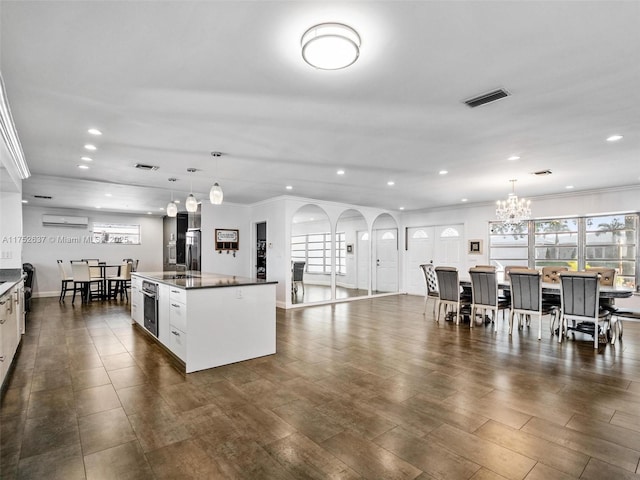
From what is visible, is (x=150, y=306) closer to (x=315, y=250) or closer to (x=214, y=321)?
(x=214, y=321)

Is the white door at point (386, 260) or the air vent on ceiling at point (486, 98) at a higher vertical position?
the air vent on ceiling at point (486, 98)

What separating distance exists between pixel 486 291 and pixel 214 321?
444 cm

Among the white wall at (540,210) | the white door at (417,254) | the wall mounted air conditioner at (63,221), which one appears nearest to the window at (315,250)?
the white door at (417,254)

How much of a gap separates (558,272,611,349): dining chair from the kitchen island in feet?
13.5

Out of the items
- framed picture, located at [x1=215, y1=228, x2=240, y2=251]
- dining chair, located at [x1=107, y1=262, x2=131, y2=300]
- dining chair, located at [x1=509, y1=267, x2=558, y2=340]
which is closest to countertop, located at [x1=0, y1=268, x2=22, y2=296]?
framed picture, located at [x1=215, y1=228, x2=240, y2=251]

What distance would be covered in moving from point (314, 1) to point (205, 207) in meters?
6.86

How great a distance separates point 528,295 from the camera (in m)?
5.17

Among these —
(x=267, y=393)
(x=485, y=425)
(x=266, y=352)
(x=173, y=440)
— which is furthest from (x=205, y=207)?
(x=485, y=425)

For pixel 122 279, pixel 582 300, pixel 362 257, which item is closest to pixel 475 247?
pixel 362 257

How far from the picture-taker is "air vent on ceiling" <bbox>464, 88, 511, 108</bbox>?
105 inches

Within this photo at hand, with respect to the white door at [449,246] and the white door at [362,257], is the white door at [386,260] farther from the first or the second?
the white door at [449,246]

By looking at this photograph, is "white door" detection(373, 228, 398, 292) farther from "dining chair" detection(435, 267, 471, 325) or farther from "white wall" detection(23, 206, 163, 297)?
"white wall" detection(23, 206, 163, 297)

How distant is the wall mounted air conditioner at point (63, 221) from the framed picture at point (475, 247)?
11.0 meters

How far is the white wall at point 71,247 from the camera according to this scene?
30.3 ft
